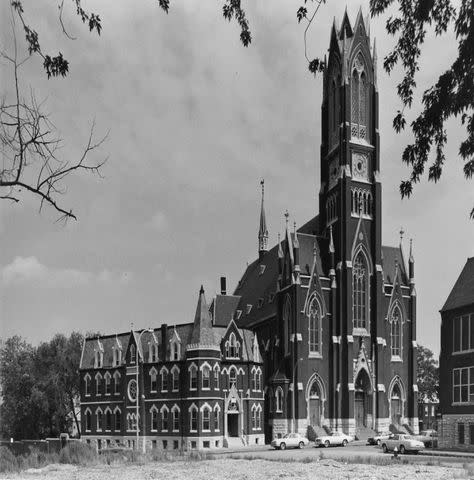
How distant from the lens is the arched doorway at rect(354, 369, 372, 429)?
79.2m

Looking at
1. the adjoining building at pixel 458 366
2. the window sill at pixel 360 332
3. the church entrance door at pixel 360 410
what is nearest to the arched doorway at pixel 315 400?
the church entrance door at pixel 360 410

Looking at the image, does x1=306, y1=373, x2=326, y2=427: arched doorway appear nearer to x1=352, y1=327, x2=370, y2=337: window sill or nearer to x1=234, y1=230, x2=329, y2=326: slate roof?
x1=352, y1=327, x2=370, y2=337: window sill

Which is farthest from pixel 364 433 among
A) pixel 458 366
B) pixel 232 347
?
pixel 458 366

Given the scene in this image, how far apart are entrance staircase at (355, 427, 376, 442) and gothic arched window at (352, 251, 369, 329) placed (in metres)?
10.0

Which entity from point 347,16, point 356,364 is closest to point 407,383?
point 356,364

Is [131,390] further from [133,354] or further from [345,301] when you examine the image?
[345,301]

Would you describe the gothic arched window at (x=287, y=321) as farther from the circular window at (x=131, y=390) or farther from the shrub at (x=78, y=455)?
the shrub at (x=78, y=455)

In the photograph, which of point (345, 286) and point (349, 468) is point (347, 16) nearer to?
point (345, 286)

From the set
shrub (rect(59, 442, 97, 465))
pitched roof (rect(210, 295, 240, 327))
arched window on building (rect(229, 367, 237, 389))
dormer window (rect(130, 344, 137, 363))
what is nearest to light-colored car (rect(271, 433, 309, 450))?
arched window on building (rect(229, 367, 237, 389))

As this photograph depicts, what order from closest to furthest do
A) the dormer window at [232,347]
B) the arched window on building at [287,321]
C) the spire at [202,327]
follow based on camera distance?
1. the spire at [202,327]
2. the dormer window at [232,347]
3. the arched window on building at [287,321]

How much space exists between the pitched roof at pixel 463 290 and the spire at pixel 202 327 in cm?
2243

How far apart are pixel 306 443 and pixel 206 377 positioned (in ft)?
38.0

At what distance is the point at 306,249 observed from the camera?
8225 centimetres

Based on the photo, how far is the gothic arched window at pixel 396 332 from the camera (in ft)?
274
